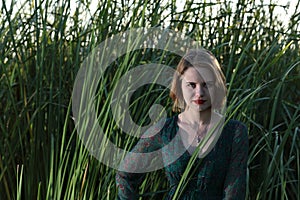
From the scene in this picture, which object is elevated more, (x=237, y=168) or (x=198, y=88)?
(x=198, y=88)

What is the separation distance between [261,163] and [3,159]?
2.49 feet

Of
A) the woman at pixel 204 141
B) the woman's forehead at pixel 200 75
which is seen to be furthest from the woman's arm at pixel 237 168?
the woman's forehead at pixel 200 75

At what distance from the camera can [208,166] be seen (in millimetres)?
1319

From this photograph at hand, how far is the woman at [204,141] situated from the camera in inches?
51.0

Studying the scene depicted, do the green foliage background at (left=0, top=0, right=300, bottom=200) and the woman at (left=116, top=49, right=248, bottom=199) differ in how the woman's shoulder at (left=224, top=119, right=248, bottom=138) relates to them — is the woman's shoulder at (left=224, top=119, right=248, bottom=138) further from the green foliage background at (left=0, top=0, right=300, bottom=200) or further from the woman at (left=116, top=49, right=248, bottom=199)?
the green foliage background at (left=0, top=0, right=300, bottom=200)

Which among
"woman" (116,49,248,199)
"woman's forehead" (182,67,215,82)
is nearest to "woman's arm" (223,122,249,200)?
"woman" (116,49,248,199)

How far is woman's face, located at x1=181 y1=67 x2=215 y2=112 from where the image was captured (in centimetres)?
129

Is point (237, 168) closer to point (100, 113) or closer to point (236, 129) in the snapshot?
point (236, 129)

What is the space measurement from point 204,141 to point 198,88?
0.12 meters

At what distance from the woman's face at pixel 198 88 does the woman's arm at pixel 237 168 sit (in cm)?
10

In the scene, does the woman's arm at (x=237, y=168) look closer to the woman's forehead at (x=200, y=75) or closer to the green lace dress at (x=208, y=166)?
the green lace dress at (x=208, y=166)

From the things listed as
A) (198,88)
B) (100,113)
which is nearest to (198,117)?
(198,88)

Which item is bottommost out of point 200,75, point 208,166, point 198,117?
point 208,166

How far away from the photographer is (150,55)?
187cm
